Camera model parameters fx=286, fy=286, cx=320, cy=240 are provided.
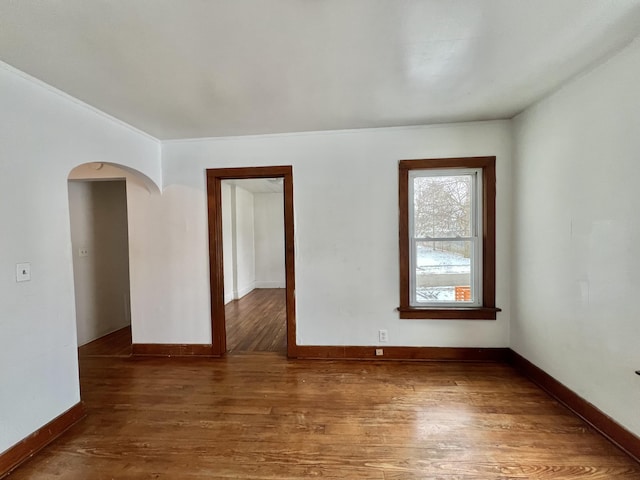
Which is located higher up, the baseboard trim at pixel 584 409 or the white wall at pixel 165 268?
the white wall at pixel 165 268

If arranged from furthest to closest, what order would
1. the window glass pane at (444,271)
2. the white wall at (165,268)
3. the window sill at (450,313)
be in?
1. the white wall at (165,268)
2. the window glass pane at (444,271)
3. the window sill at (450,313)

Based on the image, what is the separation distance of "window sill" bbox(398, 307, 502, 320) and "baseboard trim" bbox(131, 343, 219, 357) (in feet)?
7.36

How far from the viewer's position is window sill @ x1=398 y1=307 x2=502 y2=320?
2.97 metres

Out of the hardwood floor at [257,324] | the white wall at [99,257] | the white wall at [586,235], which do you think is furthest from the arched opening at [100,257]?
the white wall at [586,235]

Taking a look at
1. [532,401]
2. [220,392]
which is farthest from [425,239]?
[220,392]

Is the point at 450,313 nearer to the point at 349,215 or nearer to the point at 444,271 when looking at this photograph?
the point at 444,271

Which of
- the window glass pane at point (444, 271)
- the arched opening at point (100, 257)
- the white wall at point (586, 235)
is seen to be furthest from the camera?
the arched opening at point (100, 257)

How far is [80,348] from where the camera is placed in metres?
3.57

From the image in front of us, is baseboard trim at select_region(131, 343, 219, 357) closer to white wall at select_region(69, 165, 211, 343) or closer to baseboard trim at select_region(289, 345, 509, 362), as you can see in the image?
white wall at select_region(69, 165, 211, 343)

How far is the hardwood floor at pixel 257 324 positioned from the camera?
3551mm

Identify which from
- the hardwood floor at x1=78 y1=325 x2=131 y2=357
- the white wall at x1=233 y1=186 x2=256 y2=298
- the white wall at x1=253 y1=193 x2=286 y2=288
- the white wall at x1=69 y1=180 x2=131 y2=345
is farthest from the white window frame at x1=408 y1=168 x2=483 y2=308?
the white wall at x1=253 y1=193 x2=286 y2=288

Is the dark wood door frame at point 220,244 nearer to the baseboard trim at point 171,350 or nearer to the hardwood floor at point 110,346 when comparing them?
the baseboard trim at point 171,350

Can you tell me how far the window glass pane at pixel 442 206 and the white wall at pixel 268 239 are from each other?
4.85 meters

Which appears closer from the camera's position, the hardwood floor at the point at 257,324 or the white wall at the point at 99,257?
the hardwood floor at the point at 257,324
